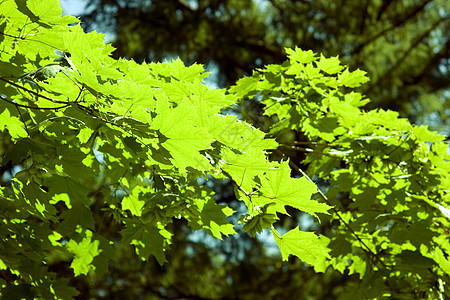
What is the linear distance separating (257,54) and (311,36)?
84 centimetres

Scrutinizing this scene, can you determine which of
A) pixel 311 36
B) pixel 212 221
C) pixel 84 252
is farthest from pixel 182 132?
pixel 311 36

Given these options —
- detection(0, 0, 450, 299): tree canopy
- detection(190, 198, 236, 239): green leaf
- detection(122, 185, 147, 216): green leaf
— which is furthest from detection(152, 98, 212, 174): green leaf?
detection(122, 185, 147, 216): green leaf

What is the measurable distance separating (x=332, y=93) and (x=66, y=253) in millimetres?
1555

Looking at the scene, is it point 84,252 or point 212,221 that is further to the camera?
point 84,252

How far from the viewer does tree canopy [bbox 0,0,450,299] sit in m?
1.28

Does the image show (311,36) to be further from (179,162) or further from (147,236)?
(179,162)

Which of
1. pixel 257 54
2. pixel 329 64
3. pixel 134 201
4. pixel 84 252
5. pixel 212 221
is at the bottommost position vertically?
pixel 84 252

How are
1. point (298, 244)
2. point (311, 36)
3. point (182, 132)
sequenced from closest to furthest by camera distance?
point (182, 132) → point (298, 244) → point (311, 36)

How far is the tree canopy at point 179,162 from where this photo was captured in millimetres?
1284

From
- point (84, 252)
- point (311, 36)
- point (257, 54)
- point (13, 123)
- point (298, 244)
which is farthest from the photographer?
point (257, 54)

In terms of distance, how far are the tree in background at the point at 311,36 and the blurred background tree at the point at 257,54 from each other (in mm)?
15

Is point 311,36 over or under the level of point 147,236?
over

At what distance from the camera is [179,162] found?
118 centimetres

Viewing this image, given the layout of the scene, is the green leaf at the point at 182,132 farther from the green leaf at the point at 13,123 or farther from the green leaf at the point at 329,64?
the green leaf at the point at 329,64
